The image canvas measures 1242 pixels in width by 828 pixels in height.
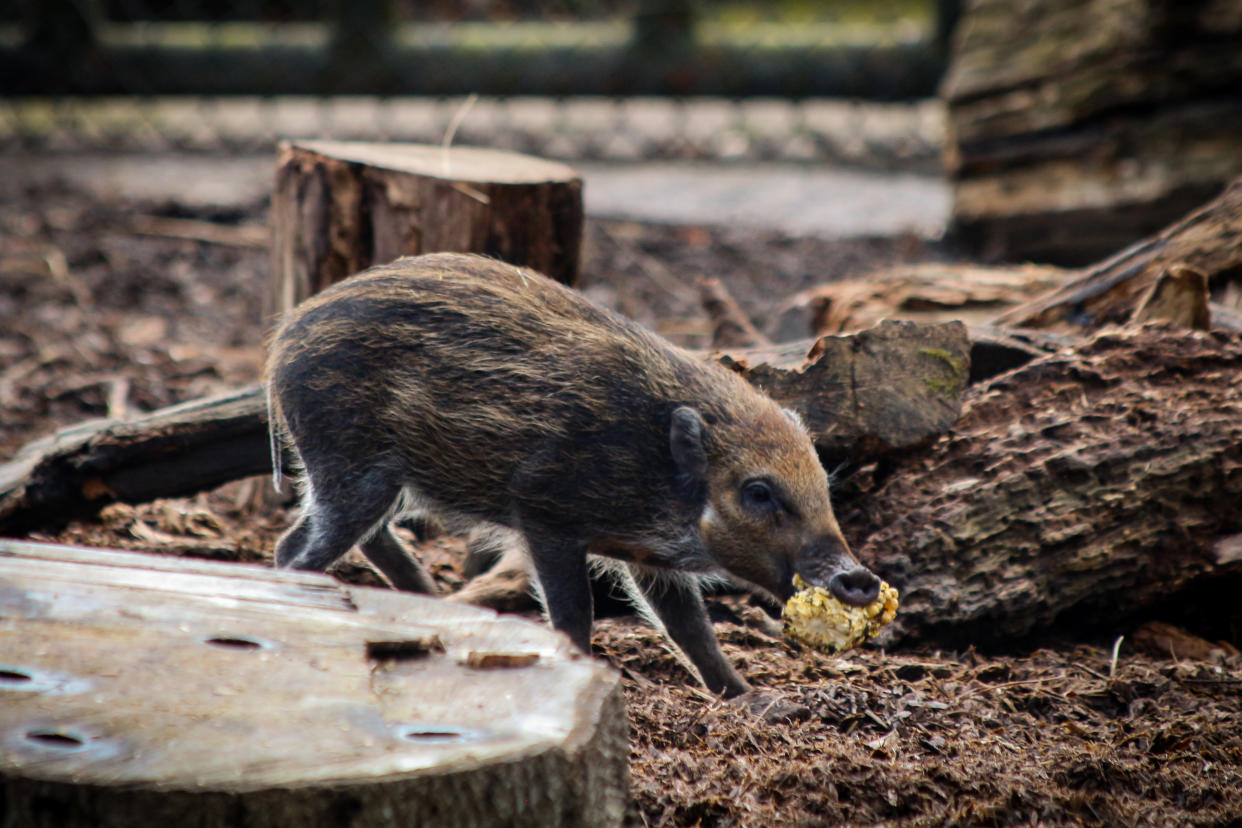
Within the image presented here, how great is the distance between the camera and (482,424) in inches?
139

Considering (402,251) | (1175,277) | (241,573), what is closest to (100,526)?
(402,251)

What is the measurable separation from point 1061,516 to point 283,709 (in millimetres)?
2658

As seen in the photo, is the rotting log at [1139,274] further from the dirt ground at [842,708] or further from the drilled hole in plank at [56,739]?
the drilled hole in plank at [56,739]

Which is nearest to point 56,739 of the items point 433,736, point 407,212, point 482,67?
point 433,736

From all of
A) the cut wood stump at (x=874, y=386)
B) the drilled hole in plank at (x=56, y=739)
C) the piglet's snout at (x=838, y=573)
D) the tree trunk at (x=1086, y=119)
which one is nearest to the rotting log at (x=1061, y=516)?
the cut wood stump at (x=874, y=386)

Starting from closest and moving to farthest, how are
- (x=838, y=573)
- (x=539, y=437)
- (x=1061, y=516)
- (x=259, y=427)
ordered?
(x=838, y=573) < (x=539, y=437) < (x=1061, y=516) < (x=259, y=427)

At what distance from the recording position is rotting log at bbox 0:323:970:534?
155 inches

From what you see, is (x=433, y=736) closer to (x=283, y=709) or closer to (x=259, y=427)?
(x=283, y=709)

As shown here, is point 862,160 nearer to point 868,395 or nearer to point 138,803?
point 868,395

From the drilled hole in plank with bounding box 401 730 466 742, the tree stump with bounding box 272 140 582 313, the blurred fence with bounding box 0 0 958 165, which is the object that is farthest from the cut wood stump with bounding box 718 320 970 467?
the blurred fence with bounding box 0 0 958 165

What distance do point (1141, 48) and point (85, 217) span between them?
7323mm

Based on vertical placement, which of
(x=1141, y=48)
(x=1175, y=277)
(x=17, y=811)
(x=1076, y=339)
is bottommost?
(x=17, y=811)

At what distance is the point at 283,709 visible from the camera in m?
2.02

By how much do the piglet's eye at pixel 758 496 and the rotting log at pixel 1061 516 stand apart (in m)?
0.60
